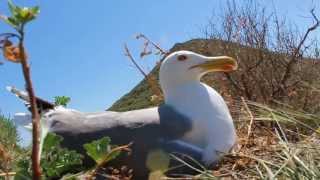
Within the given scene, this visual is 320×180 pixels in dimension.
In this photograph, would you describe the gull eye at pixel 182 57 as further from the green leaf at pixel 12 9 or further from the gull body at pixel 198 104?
the green leaf at pixel 12 9

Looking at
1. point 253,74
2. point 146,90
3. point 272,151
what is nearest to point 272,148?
point 272,151

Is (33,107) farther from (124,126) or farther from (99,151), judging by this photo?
(124,126)

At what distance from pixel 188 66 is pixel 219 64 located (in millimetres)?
141

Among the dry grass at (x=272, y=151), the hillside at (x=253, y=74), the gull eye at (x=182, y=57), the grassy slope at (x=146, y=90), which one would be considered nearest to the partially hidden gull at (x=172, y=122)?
the gull eye at (x=182, y=57)

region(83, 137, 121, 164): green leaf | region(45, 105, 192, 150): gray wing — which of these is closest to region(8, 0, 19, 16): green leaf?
region(83, 137, 121, 164): green leaf

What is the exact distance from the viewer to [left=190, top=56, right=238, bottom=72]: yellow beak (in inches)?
95.7

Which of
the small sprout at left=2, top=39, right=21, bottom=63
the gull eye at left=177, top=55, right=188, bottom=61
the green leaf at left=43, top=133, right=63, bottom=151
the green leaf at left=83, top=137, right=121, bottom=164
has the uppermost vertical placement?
the gull eye at left=177, top=55, right=188, bottom=61

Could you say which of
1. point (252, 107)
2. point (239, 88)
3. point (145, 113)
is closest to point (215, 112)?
point (145, 113)

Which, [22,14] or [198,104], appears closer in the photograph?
[22,14]

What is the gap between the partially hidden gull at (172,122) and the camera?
2.11m

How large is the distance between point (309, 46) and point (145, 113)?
14.7 ft

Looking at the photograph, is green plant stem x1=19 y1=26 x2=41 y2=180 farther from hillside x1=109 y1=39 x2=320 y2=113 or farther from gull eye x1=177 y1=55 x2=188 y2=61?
hillside x1=109 y1=39 x2=320 y2=113

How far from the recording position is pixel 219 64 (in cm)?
245

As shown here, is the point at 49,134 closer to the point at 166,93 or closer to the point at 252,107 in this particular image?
the point at 166,93
